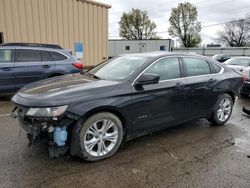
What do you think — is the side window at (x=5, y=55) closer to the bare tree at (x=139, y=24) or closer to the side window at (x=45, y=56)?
the side window at (x=45, y=56)

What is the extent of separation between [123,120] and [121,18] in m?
57.2

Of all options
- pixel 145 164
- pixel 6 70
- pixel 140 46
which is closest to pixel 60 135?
pixel 145 164

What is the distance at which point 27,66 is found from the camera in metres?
6.93

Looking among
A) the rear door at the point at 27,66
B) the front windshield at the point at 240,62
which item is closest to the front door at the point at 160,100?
the rear door at the point at 27,66

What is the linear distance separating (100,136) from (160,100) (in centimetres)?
118

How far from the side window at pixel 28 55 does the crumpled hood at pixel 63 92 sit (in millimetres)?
3885

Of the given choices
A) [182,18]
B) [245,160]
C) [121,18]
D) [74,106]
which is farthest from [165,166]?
[121,18]

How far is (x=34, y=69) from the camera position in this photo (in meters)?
7.00

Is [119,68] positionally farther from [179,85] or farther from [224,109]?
[224,109]

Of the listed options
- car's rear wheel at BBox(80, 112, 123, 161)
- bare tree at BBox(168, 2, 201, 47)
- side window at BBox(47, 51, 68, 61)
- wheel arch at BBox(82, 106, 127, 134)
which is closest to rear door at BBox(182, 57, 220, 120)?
wheel arch at BBox(82, 106, 127, 134)

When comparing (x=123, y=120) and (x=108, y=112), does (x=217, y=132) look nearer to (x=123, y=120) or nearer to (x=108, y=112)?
(x=123, y=120)

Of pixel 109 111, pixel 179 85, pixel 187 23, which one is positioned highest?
pixel 187 23

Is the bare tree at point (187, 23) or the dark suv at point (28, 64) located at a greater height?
the bare tree at point (187, 23)

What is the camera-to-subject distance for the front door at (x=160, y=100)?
3582mm
